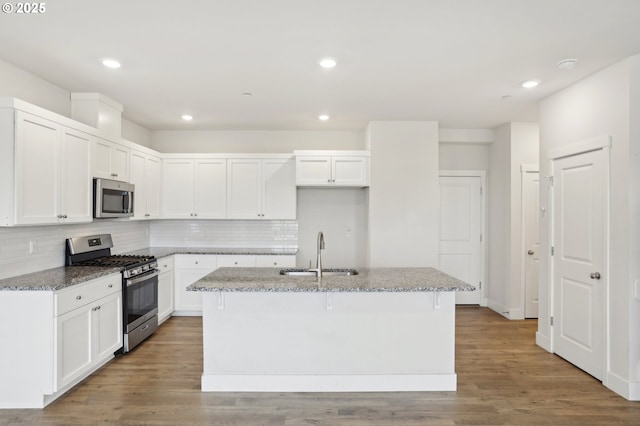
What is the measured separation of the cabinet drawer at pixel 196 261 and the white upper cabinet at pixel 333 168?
161 centimetres

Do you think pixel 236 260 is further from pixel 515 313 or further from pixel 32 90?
pixel 515 313

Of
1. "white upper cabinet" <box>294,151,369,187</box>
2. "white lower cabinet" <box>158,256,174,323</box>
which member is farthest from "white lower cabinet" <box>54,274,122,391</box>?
"white upper cabinet" <box>294,151,369,187</box>

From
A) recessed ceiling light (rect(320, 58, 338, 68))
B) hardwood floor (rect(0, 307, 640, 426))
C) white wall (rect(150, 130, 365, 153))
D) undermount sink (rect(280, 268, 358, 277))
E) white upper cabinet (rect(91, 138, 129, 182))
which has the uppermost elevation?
recessed ceiling light (rect(320, 58, 338, 68))

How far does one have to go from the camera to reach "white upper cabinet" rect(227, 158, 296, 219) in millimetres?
5289

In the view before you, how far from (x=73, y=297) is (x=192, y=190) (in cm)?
258

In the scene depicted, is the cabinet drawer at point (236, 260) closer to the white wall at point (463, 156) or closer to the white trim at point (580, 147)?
the white wall at point (463, 156)

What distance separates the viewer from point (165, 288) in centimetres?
476

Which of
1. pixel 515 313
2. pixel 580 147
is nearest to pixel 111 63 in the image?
pixel 580 147

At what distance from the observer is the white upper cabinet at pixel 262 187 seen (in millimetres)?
5289

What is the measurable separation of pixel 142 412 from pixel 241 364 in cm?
76

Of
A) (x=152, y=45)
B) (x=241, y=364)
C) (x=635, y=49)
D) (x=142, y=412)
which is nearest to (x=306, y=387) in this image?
(x=241, y=364)

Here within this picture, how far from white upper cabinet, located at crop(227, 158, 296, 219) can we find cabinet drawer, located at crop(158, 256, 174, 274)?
43.5 inches

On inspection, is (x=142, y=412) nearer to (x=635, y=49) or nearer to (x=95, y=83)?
(x=95, y=83)

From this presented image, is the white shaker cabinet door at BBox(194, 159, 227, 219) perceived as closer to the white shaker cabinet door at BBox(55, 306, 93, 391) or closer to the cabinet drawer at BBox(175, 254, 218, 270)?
the cabinet drawer at BBox(175, 254, 218, 270)
